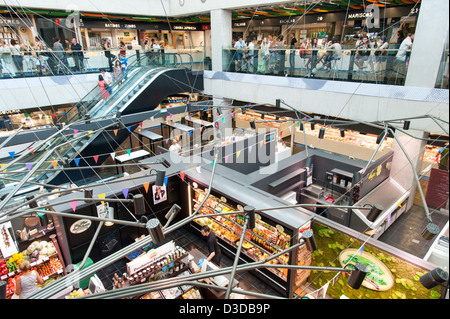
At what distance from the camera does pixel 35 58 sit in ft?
37.1

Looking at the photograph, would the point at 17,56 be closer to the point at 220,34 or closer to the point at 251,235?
the point at 220,34

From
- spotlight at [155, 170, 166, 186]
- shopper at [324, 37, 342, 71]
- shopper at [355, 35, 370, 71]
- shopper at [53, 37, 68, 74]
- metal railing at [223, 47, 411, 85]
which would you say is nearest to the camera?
spotlight at [155, 170, 166, 186]

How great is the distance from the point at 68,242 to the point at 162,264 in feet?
8.22

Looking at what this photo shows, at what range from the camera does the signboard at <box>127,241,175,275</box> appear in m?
5.77

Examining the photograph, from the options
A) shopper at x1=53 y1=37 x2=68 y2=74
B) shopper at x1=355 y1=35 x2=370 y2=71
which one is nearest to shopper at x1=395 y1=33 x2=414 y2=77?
shopper at x1=355 y1=35 x2=370 y2=71

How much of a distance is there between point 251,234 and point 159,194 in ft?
9.55

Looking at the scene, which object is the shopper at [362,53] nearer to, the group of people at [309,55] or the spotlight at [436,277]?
the group of people at [309,55]

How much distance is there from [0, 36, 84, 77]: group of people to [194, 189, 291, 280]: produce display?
7.85 m

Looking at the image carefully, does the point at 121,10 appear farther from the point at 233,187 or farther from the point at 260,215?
the point at 260,215

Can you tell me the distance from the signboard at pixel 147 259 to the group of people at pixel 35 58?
8.16 metres

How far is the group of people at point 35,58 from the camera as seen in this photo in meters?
10.8

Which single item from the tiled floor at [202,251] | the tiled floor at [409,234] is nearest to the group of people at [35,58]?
the tiled floor at [202,251]

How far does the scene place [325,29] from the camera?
17.9 m

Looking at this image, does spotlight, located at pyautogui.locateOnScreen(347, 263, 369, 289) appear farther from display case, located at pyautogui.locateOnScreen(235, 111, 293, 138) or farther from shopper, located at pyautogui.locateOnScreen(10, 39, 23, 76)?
shopper, located at pyautogui.locateOnScreen(10, 39, 23, 76)
